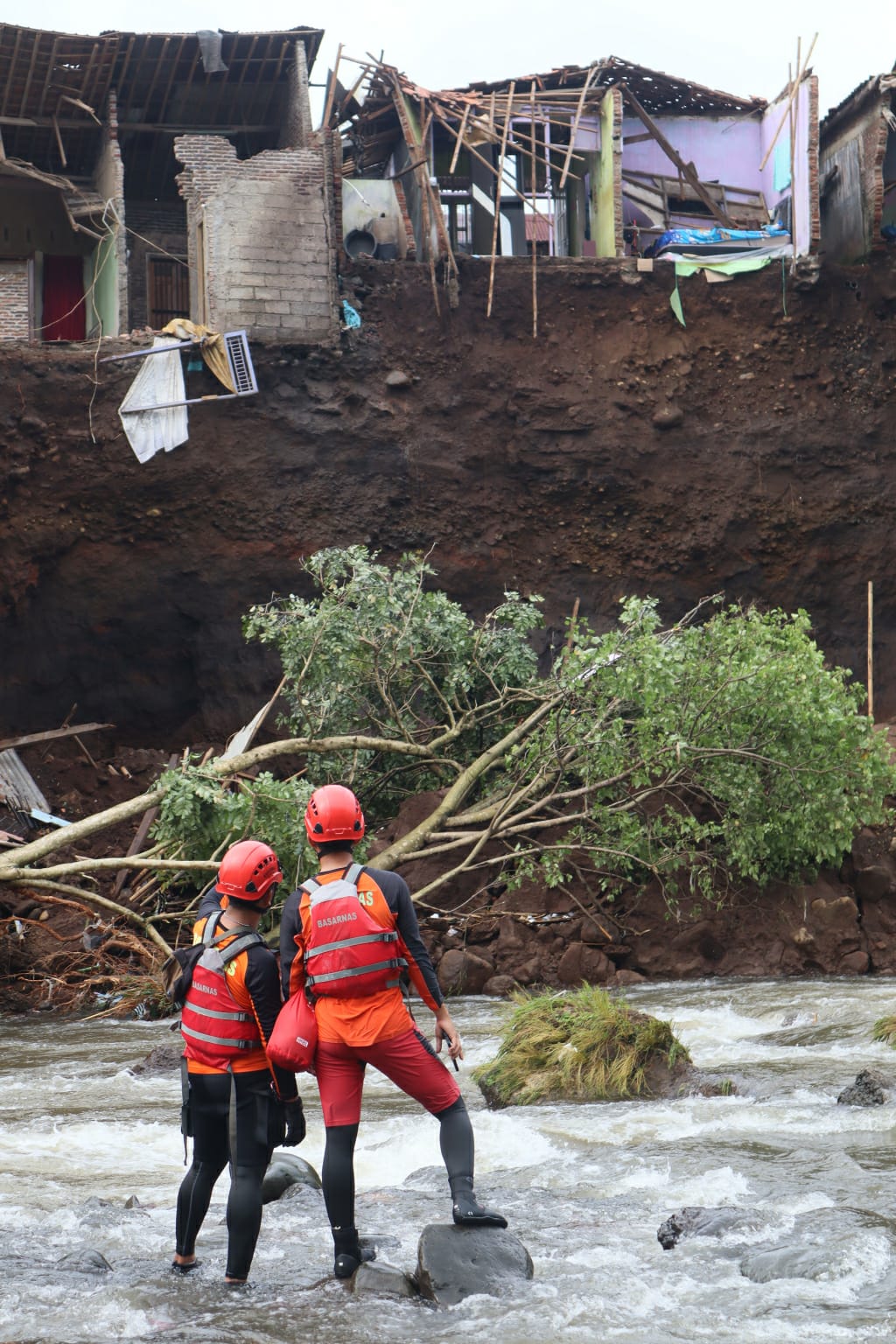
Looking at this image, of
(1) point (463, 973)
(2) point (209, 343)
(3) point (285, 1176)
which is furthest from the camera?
(2) point (209, 343)

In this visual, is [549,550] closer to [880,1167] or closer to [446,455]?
[446,455]

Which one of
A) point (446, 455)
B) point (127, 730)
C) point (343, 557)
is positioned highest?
point (446, 455)

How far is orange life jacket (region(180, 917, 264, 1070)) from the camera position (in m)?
4.96

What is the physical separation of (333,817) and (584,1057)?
3.95 metres

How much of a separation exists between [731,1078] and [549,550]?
39.8 feet

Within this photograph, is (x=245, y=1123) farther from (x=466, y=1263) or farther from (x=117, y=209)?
(x=117, y=209)

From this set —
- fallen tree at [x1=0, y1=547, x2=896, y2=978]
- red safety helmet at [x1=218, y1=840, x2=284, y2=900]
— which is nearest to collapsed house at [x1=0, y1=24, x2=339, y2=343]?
fallen tree at [x1=0, y1=547, x2=896, y2=978]

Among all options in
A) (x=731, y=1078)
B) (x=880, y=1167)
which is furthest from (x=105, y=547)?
(x=880, y=1167)

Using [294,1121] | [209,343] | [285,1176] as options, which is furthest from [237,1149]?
[209,343]

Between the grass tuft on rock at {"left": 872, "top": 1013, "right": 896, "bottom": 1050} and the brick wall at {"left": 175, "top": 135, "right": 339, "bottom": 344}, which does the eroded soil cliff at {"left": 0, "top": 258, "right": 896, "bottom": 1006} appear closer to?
the brick wall at {"left": 175, "top": 135, "right": 339, "bottom": 344}

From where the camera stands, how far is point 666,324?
2016 cm

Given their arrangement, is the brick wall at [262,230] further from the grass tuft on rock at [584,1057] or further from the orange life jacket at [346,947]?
the orange life jacket at [346,947]

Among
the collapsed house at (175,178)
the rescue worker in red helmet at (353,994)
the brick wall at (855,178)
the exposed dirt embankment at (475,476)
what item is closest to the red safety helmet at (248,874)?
the rescue worker in red helmet at (353,994)

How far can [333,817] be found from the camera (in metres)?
5.11
